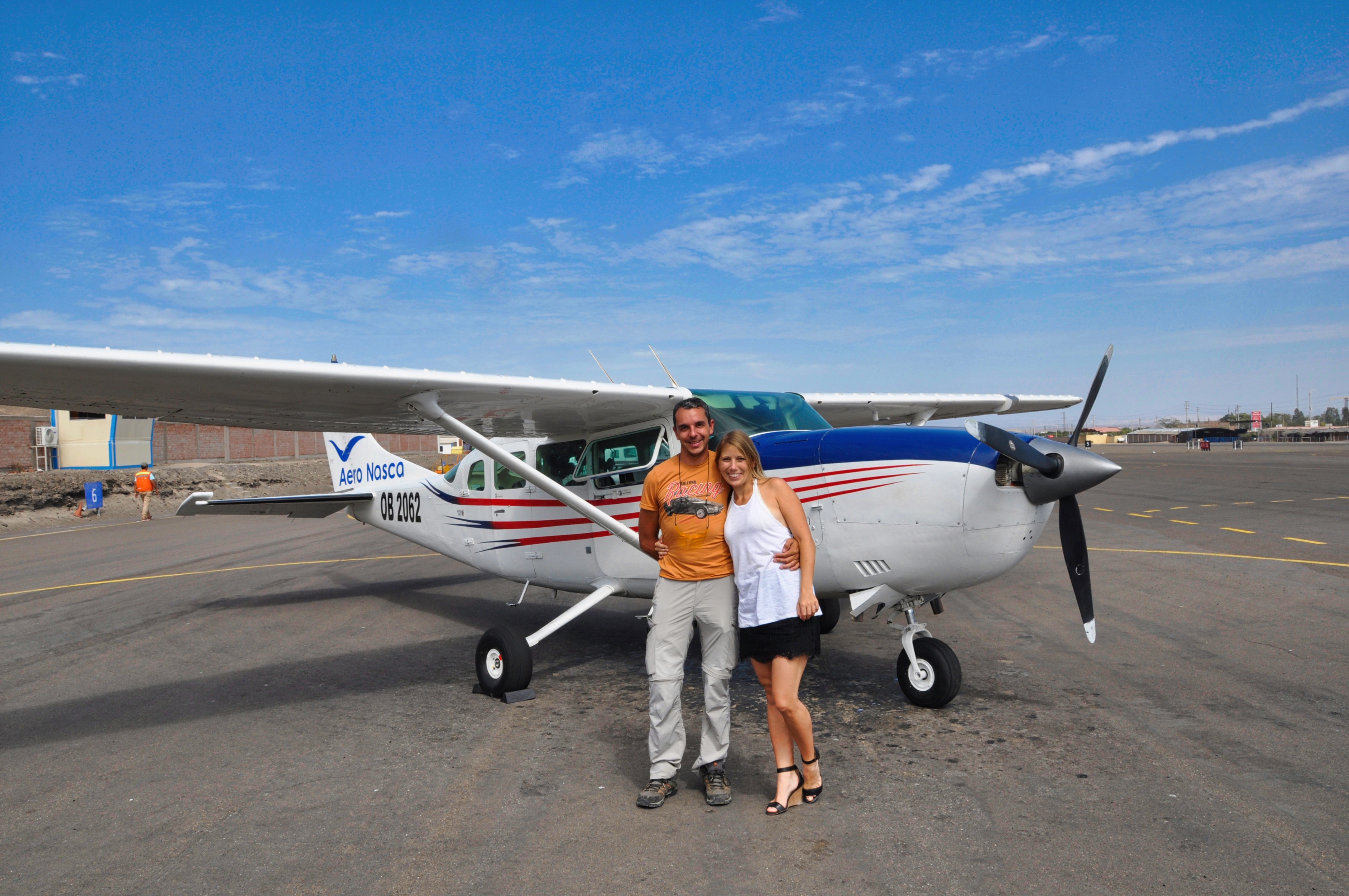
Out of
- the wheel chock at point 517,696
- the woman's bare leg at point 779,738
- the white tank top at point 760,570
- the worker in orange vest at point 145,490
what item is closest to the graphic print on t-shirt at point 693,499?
the white tank top at point 760,570

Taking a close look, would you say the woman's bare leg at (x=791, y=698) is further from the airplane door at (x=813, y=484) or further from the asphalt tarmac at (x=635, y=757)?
the airplane door at (x=813, y=484)

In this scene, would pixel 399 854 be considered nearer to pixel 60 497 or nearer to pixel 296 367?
pixel 296 367

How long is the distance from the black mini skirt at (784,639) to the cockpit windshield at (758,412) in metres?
2.05

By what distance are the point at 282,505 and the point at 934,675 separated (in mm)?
7377

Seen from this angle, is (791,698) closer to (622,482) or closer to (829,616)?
(622,482)

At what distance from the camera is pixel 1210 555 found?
1070 cm

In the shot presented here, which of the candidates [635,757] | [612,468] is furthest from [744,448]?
[612,468]

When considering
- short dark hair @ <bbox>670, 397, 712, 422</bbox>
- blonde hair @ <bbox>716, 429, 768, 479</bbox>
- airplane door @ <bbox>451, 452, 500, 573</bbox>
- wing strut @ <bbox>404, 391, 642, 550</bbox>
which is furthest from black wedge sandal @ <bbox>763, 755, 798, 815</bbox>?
airplane door @ <bbox>451, 452, 500, 573</bbox>

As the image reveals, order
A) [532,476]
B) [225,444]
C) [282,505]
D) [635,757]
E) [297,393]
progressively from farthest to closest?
1. [225,444]
2. [282,505]
3. [532,476]
4. [297,393]
5. [635,757]

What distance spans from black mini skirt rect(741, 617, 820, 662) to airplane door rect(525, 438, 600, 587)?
9.76ft

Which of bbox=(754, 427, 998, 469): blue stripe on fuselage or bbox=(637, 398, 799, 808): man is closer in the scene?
bbox=(637, 398, 799, 808): man

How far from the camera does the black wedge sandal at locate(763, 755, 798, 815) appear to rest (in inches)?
138

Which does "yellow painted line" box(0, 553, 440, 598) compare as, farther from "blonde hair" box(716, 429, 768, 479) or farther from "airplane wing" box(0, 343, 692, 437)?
"blonde hair" box(716, 429, 768, 479)

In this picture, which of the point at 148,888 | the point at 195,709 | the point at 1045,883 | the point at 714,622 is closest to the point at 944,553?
the point at 714,622
